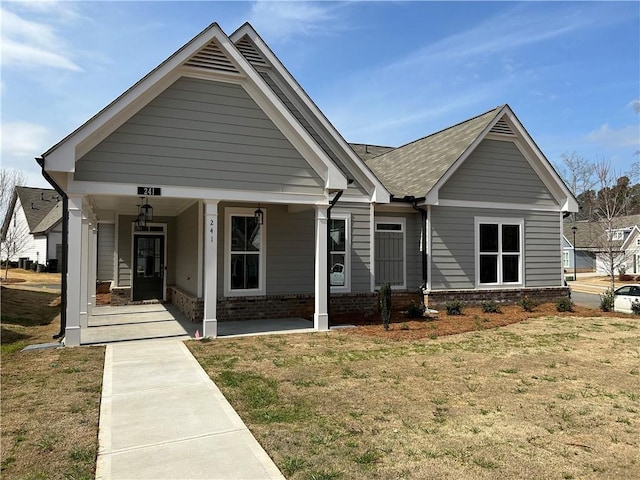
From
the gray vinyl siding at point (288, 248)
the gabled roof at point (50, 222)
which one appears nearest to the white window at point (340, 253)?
the gray vinyl siding at point (288, 248)

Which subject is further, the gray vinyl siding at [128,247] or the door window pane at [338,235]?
the gray vinyl siding at [128,247]

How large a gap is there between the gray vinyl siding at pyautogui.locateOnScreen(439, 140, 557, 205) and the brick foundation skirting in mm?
2958

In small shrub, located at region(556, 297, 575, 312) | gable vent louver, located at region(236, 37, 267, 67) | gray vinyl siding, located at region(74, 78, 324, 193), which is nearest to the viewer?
gray vinyl siding, located at region(74, 78, 324, 193)

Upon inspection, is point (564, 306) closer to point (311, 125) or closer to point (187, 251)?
point (311, 125)

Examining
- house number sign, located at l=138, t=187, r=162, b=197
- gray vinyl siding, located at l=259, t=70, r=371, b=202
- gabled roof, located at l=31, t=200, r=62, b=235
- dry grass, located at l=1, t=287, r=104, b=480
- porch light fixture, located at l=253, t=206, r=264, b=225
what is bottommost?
dry grass, located at l=1, t=287, r=104, b=480

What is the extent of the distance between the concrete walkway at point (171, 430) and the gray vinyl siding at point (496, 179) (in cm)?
1019

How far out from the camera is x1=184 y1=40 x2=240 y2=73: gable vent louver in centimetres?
918

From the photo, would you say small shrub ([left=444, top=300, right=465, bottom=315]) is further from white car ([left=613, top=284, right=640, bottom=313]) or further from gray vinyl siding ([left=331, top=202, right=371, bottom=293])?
white car ([left=613, top=284, right=640, bottom=313])

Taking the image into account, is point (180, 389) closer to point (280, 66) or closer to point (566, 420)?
point (566, 420)

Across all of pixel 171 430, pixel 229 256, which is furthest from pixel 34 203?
pixel 171 430

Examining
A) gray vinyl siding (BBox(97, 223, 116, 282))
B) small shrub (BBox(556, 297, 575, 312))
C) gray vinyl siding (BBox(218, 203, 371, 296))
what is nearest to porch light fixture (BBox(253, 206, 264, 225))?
gray vinyl siding (BBox(218, 203, 371, 296))

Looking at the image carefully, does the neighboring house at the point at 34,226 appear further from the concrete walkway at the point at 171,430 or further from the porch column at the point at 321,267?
the concrete walkway at the point at 171,430

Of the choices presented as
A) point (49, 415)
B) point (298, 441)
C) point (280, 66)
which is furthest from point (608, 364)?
point (280, 66)

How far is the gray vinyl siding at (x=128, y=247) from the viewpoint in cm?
1548
